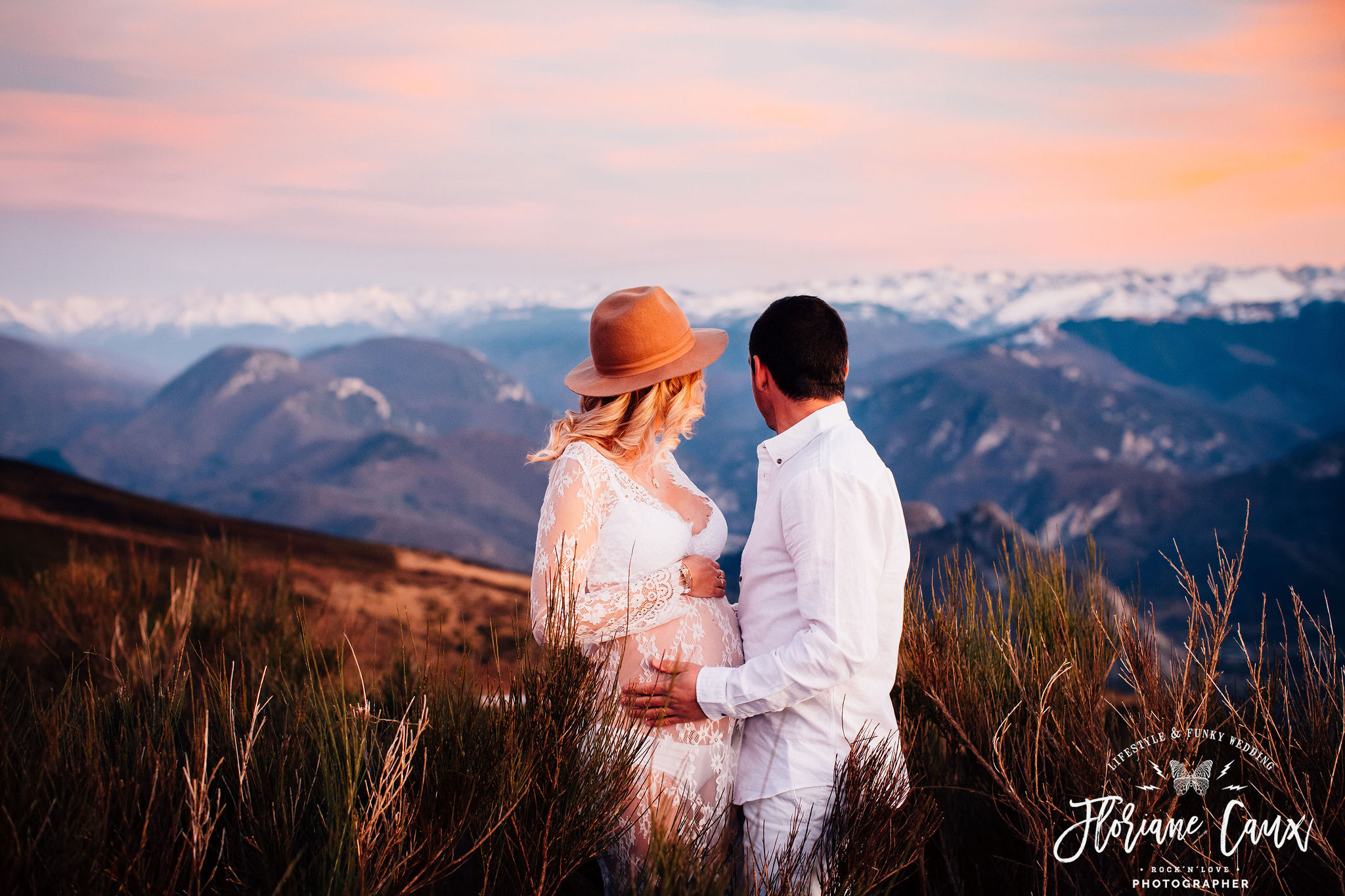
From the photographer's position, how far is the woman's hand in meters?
3.09

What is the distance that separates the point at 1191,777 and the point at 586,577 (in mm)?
2428

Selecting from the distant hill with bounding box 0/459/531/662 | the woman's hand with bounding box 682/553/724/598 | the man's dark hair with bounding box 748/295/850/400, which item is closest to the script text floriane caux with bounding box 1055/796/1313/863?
the woman's hand with bounding box 682/553/724/598

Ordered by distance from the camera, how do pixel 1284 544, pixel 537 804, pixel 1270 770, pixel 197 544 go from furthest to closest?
pixel 1284 544 → pixel 197 544 → pixel 1270 770 → pixel 537 804

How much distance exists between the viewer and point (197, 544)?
20.4m

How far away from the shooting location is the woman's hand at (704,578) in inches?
122

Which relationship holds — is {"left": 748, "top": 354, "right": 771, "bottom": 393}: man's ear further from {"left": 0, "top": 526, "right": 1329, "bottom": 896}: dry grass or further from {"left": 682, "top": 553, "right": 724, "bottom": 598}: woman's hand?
{"left": 0, "top": 526, "right": 1329, "bottom": 896}: dry grass

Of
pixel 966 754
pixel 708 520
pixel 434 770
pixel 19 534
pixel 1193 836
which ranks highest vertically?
pixel 708 520

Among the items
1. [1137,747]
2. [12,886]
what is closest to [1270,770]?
[1137,747]

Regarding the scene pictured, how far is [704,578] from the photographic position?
3.11 m

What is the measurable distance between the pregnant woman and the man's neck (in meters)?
0.49

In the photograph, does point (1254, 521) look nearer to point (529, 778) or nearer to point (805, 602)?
point (805, 602)

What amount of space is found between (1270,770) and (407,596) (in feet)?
53.1

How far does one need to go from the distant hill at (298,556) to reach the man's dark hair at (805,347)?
8.17 m

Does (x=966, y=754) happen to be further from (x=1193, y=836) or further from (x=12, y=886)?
(x=12, y=886)
